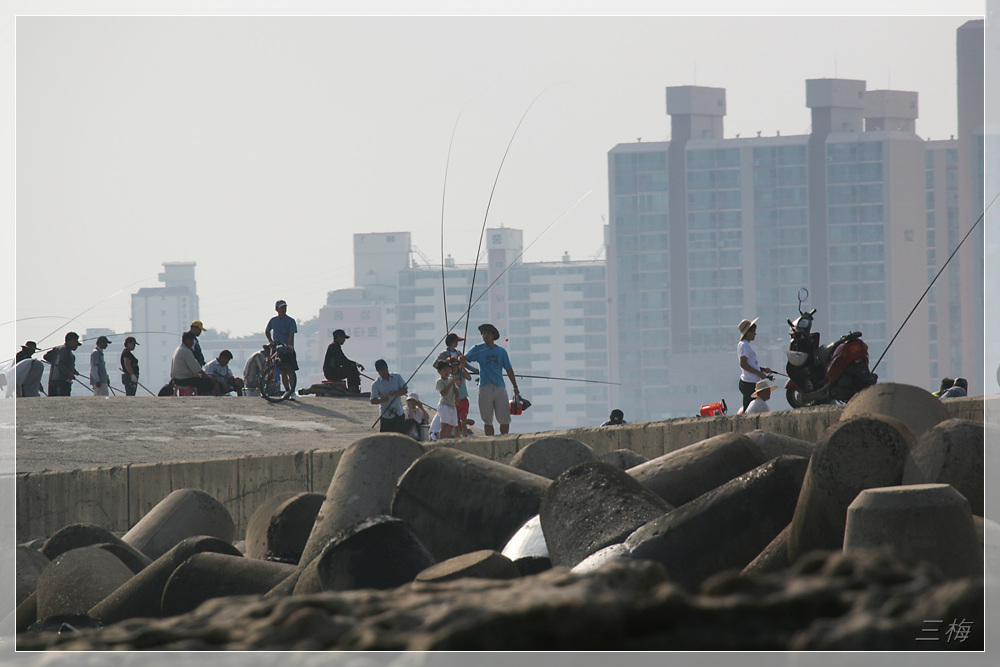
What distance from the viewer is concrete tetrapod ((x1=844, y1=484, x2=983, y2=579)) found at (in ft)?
10.2

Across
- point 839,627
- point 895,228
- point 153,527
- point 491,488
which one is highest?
point 895,228

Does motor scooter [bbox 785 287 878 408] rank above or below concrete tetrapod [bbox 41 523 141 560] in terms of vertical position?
above

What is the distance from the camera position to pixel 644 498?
4273 mm

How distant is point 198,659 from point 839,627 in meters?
0.86

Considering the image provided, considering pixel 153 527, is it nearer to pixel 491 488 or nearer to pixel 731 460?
pixel 491 488

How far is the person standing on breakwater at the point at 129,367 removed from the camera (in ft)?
54.7

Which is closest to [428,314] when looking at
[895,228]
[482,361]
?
[895,228]

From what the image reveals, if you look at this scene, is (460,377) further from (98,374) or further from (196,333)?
(98,374)

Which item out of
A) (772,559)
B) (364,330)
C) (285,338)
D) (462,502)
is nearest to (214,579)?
(462,502)

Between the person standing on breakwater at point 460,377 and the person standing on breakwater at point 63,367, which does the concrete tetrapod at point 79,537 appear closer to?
the person standing on breakwater at point 460,377

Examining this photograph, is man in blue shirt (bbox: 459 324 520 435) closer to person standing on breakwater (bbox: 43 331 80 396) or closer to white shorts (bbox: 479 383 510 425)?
white shorts (bbox: 479 383 510 425)

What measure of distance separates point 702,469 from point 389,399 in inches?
297

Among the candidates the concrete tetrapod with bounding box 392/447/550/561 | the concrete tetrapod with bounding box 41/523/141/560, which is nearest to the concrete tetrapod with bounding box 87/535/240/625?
the concrete tetrapod with bounding box 392/447/550/561

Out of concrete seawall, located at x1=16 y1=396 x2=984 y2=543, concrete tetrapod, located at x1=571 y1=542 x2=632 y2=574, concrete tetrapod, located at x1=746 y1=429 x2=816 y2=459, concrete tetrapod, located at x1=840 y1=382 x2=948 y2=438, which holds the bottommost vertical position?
concrete seawall, located at x1=16 y1=396 x2=984 y2=543
